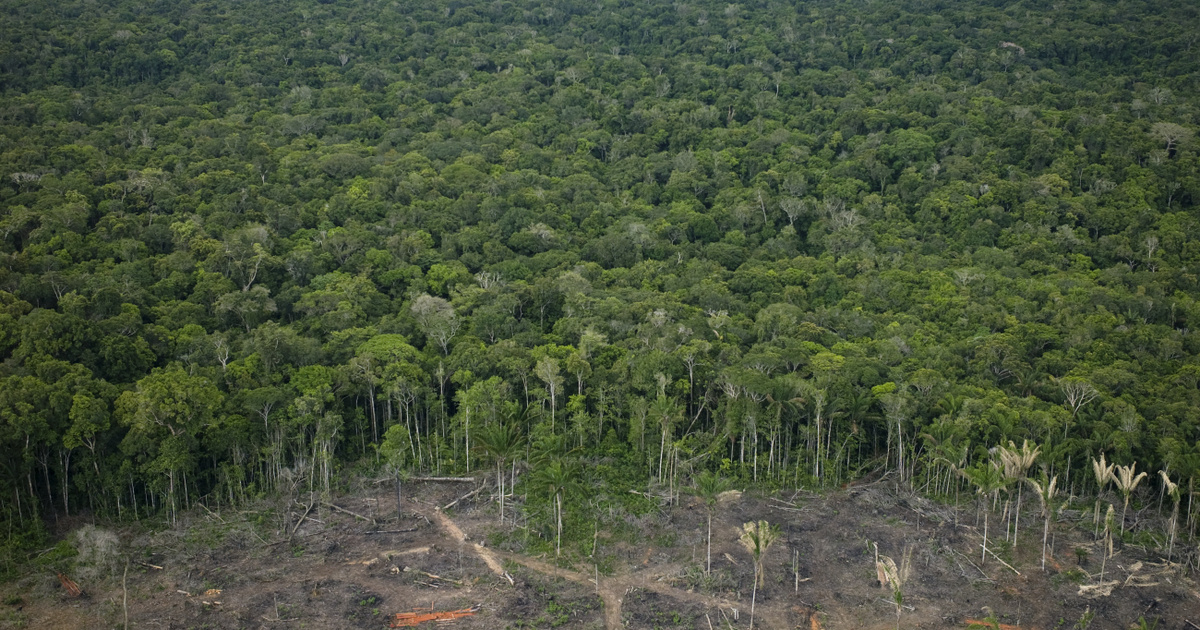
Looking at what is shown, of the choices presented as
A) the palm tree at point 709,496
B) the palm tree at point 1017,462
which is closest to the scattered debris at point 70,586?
the palm tree at point 709,496

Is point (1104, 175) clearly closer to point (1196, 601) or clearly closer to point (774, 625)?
point (1196, 601)

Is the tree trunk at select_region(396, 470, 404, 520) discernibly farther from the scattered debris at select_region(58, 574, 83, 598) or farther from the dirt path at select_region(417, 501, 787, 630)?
the scattered debris at select_region(58, 574, 83, 598)

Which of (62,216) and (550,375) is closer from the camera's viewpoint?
(550,375)

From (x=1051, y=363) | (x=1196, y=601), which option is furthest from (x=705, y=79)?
(x=1196, y=601)

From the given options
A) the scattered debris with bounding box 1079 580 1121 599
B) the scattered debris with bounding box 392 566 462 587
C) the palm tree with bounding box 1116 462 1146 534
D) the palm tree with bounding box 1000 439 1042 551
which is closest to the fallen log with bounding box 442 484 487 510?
the scattered debris with bounding box 392 566 462 587

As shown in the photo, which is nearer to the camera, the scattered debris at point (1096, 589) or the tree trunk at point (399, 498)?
the scattered debris at point (1096, 589)

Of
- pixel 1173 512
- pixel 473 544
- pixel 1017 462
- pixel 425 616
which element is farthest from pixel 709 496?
pixel 1173 512

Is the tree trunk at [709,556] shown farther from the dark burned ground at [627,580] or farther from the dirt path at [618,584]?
the dirt path at [618,584]
